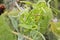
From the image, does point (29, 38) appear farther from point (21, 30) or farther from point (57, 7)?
point (57, 7)

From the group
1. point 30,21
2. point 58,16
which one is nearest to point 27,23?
point 30,21

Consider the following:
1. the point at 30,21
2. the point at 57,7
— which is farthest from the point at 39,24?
the point at 57,7

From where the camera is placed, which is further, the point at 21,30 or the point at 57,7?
the point at 57,7

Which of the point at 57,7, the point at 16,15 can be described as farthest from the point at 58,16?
the point at 16,15

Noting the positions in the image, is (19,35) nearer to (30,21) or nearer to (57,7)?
(30,21)

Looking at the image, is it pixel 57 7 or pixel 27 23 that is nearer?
pixel 27 23

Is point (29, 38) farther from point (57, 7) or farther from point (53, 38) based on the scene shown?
point (57, 7)
